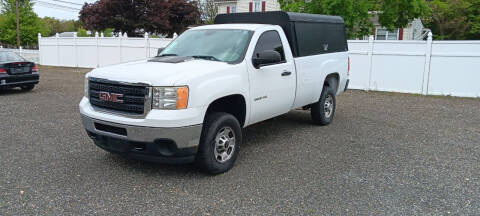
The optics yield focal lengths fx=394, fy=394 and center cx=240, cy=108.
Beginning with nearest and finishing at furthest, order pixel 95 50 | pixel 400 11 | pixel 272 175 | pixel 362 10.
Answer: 1. pixel 272 175
2. pixel 362 10
3. pixel 400 11
4. pixel 95 50

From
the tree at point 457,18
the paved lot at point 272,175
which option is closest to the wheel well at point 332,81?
the paved lot at point 272,175

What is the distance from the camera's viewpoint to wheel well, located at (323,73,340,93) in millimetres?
7911

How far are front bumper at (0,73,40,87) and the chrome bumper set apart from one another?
29.0 ft

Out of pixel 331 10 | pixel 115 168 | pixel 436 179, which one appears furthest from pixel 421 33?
pixel 115 168

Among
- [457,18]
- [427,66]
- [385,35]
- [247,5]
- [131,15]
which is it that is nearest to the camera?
[427,66]

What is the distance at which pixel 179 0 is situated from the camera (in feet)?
118

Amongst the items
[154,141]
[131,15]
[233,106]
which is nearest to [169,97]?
[154,141]

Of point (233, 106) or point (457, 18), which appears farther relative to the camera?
point (457, 18)

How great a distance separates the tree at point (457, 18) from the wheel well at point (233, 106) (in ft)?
89.6

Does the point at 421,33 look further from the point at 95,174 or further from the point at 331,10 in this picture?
the point at 95,174

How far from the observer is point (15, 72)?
12.1m

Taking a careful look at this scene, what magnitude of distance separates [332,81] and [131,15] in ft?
97.3

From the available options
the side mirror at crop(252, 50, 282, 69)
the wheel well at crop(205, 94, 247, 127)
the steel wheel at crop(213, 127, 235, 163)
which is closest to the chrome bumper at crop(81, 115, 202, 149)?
the steel wheel at crop(213, 127, 235, 163)

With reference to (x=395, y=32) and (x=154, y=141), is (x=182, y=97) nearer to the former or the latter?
(x=154, y=141)
